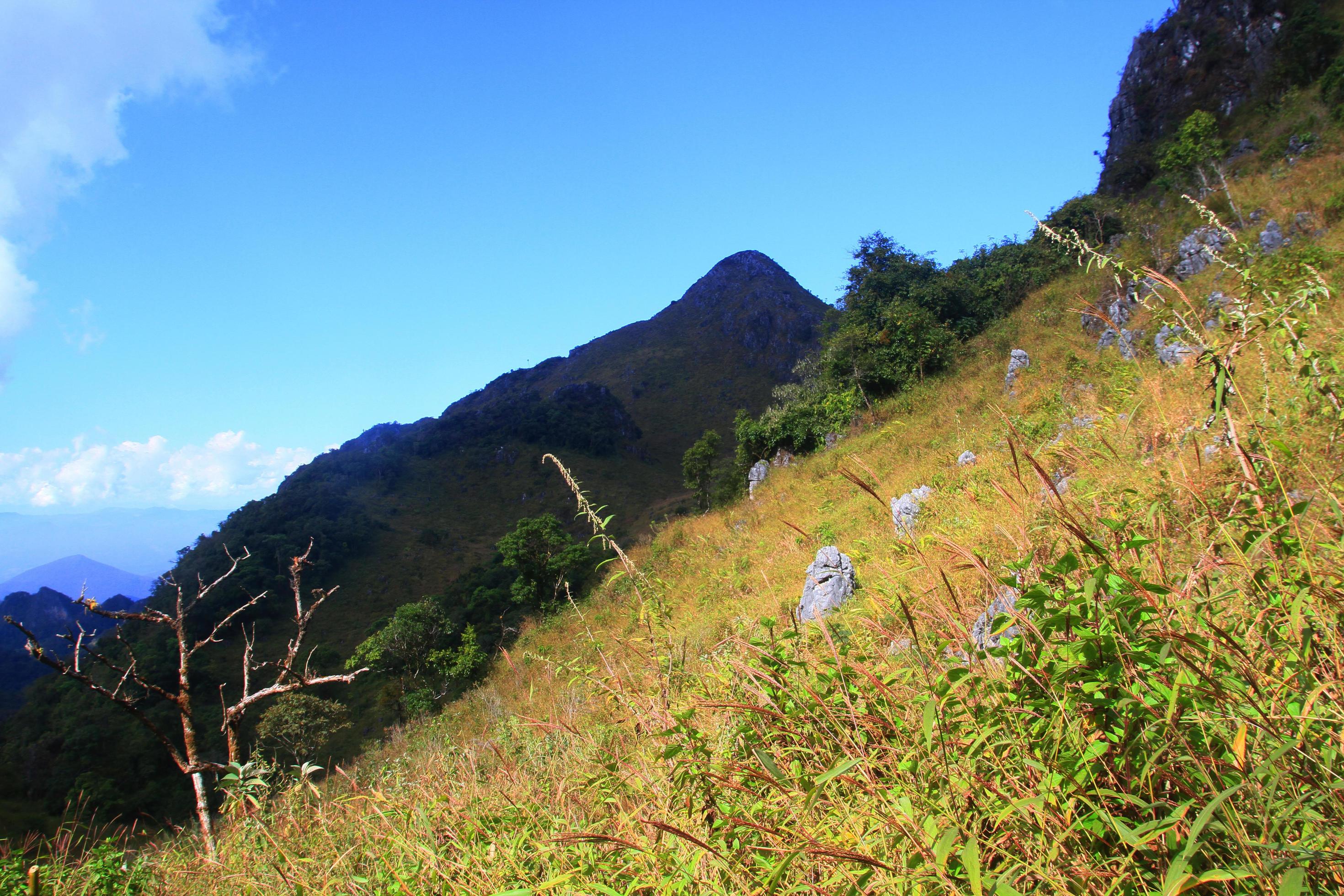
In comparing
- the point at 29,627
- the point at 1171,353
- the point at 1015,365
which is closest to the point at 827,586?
the point at 1171,353

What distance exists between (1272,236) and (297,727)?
29.0 meters

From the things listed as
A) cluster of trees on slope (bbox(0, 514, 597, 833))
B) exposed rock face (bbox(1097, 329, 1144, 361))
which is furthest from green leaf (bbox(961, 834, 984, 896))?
cluster of trees on slope (bbox(0, 514, 597, 833))

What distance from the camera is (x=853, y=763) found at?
102 cm

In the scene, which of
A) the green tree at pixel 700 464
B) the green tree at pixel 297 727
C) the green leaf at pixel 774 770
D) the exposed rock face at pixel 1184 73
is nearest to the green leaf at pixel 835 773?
the green leaf at pixel 774 770

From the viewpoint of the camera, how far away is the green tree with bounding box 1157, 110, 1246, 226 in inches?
614

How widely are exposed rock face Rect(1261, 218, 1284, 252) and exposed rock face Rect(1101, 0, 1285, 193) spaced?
18865mm

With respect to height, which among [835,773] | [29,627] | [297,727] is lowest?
[297,727]

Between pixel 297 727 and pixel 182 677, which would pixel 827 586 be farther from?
pixel 297 727

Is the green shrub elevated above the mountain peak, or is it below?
below

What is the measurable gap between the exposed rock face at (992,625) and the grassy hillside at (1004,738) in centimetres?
7

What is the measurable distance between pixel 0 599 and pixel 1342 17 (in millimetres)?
98620

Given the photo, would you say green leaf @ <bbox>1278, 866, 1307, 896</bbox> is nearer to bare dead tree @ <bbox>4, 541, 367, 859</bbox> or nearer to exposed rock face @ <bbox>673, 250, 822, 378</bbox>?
bare dead tree @ <bbox>4, 541, 367, 859</bbox>

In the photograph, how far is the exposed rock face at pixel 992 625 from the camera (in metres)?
1.60

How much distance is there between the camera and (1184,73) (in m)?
29.0
